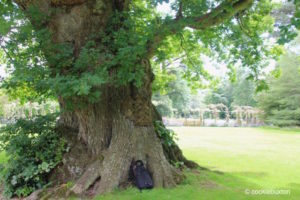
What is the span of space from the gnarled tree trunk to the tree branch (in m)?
0.49

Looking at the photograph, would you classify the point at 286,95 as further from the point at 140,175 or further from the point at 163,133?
the point at 140,175

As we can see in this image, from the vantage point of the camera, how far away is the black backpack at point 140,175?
15.8 ft

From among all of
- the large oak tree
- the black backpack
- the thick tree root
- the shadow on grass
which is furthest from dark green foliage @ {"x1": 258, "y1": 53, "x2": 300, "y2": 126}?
the black backpack

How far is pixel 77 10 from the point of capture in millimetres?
5191

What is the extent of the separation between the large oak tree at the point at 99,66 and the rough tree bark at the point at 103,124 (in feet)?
0.06

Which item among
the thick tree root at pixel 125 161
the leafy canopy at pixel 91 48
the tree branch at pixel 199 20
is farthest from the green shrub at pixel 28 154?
the tree branch at pixel 199 20

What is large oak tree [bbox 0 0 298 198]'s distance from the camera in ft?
14.4

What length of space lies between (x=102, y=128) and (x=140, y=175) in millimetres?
1136

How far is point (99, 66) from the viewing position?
4508 mm

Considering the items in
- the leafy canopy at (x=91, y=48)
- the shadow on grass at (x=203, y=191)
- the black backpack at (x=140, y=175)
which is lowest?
the shadow on grass at (x=203, y=191)

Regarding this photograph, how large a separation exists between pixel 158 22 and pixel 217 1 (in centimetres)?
127

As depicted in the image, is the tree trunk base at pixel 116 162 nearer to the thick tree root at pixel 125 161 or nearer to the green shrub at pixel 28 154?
the thick tree root at pixel 125 161

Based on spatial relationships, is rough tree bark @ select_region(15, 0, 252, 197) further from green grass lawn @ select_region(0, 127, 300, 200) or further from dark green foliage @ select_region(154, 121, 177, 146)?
dark green foliage @ select_region(154, 121, 177, 146)

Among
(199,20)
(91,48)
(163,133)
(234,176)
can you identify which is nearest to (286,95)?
(234,176)
